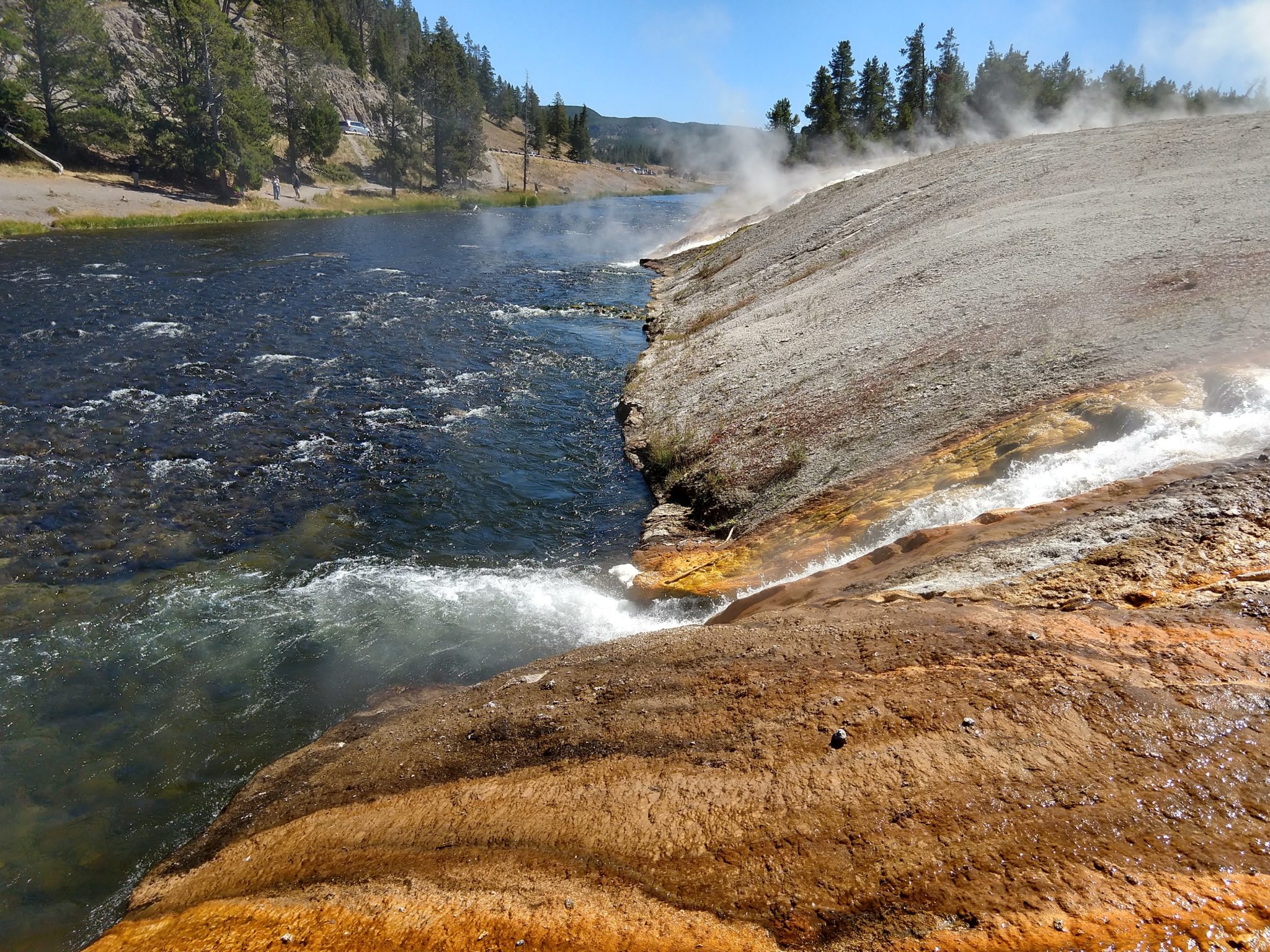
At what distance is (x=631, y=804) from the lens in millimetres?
4535

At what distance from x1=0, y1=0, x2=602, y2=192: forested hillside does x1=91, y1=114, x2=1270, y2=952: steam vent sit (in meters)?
55.8

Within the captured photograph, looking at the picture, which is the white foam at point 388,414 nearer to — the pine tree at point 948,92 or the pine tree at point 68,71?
the pine tree at point 68,71

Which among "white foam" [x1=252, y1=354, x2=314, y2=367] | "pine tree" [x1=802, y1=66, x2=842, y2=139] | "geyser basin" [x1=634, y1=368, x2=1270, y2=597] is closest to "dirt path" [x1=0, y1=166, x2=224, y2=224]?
"white foam" [x1=252, y1=354, x2=314, y2=367]

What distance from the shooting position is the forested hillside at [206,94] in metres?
43.9

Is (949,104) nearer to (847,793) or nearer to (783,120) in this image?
(783,120)

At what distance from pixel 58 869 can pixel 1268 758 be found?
8885mm

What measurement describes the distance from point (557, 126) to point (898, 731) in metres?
144

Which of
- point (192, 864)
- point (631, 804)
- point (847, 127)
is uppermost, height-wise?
point (847, 127)

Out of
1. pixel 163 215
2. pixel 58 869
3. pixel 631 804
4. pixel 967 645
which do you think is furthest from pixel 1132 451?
pixel 163 215

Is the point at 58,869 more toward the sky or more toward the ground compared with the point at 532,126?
more toward the ground

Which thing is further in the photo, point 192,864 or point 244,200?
point 244,200

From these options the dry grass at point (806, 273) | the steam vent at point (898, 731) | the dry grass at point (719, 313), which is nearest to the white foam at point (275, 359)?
the dry grass at point (719, 313)

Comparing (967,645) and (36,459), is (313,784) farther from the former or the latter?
(36,459)

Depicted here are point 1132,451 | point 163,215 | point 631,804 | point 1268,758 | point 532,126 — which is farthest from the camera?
point 532,126
